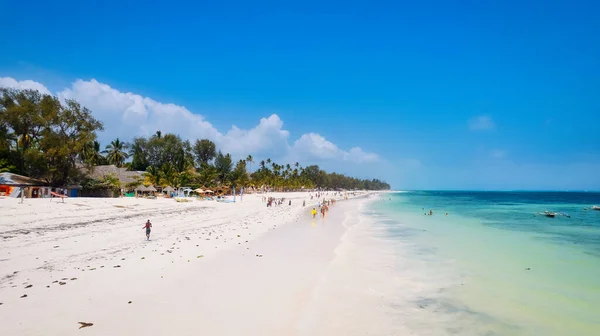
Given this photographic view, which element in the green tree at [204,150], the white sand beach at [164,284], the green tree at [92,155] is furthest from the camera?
the green tree at [204,150]

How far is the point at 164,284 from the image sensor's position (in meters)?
8.93

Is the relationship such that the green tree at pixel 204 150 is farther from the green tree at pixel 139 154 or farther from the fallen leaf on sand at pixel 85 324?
the fallen leaf on sand at pixel 85 324

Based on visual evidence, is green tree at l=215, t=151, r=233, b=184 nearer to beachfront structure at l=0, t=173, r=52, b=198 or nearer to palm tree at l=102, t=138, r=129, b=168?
palm tree at l=102, t=138, r=129, b=168

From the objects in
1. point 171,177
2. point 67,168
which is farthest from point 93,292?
point 171,177

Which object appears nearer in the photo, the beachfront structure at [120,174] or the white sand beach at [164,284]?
the white sand beach at [164,284]

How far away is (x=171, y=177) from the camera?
53.2 meters

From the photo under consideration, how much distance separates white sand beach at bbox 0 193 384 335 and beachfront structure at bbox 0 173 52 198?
17.7m

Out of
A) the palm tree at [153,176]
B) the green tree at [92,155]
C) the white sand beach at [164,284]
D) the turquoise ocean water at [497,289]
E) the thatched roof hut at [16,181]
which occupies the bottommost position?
the turquoise ocean water at [497,289]

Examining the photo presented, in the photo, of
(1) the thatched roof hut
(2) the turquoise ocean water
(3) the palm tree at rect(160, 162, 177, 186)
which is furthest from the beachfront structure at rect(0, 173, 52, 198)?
(2) the turquoise ocean water

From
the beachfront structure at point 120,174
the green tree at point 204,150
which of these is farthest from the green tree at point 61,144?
the green tree at point 204,150

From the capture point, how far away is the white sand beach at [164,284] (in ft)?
21.5

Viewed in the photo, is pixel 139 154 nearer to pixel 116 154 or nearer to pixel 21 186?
pixel 116 154

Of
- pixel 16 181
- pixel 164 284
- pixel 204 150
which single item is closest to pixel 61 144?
pixel 16 181

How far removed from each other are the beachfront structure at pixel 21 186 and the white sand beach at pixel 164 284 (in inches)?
698
